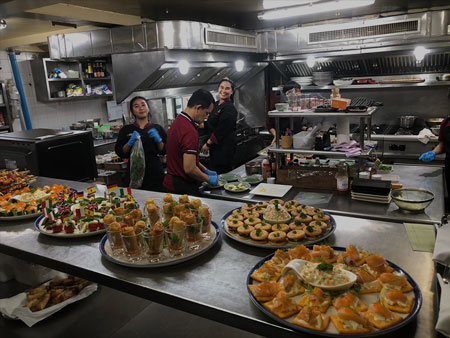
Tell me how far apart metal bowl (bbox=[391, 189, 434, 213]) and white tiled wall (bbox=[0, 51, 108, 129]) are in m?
6.74

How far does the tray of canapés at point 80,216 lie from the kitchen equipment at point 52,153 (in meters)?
1.25

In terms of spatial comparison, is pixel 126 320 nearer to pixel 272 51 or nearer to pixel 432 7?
pixel 272 51

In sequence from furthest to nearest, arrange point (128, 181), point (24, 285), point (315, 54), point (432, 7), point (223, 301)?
point (315, 54) < point (432, 7) < point (128, 181) < point (24, 285) < point (223, 301)

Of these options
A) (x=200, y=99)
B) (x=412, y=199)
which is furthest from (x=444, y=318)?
(x=200, y=99)

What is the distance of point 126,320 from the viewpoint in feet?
7.23

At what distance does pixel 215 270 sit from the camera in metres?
1.53

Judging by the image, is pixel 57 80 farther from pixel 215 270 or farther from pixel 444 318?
pixel 444 318

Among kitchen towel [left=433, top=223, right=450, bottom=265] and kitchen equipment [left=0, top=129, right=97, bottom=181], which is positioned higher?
kitchen equipment [left=0, top=129, right=97, bottom=181]

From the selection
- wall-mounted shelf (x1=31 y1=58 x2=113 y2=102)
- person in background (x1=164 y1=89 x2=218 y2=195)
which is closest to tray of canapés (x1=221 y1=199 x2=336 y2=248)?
person in background (x1=164 y1=89 x2=218 y2=195)

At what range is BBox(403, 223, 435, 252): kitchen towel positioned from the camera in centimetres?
166

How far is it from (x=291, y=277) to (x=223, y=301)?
262 millimetres

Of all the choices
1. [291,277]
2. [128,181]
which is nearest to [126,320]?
[291,277]

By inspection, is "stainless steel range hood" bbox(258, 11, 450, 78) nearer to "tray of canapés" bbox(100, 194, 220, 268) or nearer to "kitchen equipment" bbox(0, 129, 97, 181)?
"kitchen equipment" bbox(0, 129, 97, 181)

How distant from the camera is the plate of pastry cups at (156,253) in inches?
61.3
